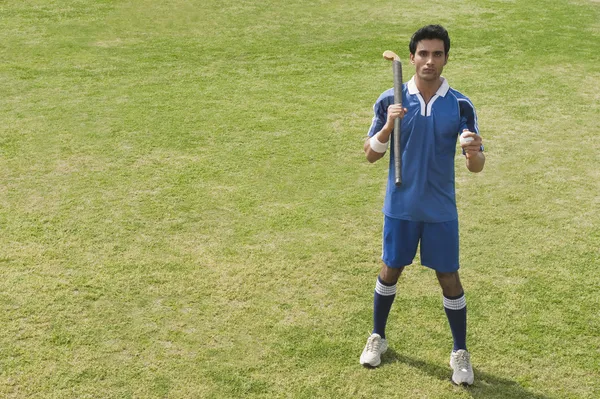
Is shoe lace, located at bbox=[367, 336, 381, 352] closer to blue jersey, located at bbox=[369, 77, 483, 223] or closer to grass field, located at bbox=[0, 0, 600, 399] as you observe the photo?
grass field, located at bbox=[0, 0, 600, 399]

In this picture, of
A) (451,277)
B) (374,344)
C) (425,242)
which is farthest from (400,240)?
(374,344)

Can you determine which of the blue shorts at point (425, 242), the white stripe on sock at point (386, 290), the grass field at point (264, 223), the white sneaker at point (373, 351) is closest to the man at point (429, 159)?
the blue shorts at point (425, 242)

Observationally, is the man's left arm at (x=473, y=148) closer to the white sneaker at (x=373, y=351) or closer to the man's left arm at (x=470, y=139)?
the man's left arm at (x=470, y=139)

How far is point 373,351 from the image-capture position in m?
4.67

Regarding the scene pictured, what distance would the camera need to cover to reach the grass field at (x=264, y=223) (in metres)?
4.69

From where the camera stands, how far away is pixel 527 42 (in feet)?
40.3

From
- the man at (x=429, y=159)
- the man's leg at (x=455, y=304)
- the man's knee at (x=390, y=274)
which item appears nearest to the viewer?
the man at (x=429, y=159)

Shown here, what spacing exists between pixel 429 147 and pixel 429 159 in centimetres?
7

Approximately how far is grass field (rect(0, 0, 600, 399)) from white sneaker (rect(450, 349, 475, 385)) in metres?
0.10

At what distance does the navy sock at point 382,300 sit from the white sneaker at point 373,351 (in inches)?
2.6

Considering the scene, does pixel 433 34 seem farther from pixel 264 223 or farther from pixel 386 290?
pixel 264 223

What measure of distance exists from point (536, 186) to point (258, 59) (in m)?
5.53

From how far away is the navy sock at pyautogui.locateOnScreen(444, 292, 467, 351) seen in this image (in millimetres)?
4438

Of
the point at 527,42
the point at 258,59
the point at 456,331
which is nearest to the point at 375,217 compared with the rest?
the point at 456,331
